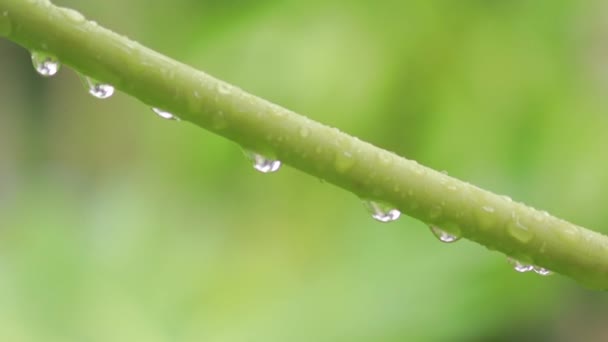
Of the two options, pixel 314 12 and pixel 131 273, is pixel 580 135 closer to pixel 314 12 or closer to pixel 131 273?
pixel 314 12

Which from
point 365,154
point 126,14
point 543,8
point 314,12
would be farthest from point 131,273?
point 365,154

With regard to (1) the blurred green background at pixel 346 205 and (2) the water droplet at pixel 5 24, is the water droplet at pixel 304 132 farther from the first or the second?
(1) the blurred green background at pixel 346 205

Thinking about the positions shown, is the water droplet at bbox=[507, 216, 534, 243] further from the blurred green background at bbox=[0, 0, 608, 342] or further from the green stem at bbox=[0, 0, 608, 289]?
the blurred green background at bbox=[0, 0, 608, 342]

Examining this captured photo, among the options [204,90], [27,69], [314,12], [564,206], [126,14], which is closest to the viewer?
[204,90]

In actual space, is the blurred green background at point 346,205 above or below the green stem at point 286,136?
above

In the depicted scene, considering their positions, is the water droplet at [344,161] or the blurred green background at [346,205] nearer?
the water droplet at [344,161]

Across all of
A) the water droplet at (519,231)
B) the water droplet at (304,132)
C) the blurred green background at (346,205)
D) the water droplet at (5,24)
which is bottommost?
the water droplet at (519,231)

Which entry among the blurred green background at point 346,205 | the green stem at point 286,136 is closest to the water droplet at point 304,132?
the green stem at point 286,136

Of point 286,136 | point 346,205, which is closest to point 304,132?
point 286,136

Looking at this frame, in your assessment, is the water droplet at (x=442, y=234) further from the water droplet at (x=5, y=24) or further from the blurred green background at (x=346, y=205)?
the blurred green background at (x=346, y=205)
